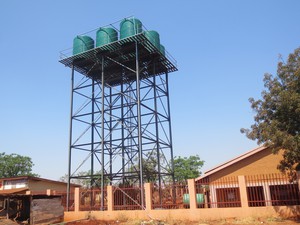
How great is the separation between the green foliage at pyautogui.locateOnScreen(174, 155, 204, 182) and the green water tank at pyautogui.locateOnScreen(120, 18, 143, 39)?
3343cm

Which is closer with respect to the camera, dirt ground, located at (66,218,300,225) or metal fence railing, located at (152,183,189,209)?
dirt ground, located at (66,218,300,225)

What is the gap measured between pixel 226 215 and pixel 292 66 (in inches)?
324

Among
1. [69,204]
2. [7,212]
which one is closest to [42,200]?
[7,212]

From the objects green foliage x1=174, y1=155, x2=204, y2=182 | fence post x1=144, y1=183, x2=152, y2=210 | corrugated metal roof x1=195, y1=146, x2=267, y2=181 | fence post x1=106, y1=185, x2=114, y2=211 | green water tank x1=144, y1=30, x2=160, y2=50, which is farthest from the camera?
green foliage x1=174, y1=155, x2=204, y2=182

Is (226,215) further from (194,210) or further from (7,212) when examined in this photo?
(7,212)

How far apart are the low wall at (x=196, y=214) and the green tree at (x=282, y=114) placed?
1.93m

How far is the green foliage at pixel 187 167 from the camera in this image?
5138 centimetres

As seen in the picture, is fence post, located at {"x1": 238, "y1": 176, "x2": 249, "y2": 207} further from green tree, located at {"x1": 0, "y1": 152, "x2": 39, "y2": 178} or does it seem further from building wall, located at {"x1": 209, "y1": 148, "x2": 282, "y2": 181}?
green tree, located at {"x1": 0, "y1": 152, "x2": 39, "y2": 178}

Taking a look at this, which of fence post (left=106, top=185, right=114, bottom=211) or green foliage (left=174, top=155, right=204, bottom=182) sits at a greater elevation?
green foliage (left=174, top=155, right=204, bottom=182)

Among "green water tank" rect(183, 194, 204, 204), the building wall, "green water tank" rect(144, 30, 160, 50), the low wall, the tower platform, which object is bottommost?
the low wall

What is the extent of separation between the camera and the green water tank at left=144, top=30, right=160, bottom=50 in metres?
23.1

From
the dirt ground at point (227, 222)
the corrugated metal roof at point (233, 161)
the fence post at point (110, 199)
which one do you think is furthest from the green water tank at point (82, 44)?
the corrugated metal roof at point (233, 161)

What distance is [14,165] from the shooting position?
2071 inches

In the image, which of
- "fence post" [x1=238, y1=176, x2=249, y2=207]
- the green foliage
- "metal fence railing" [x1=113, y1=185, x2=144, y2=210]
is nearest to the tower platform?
"metal fence railing" [x1=113, y1=185, x2=144, y2=210]
